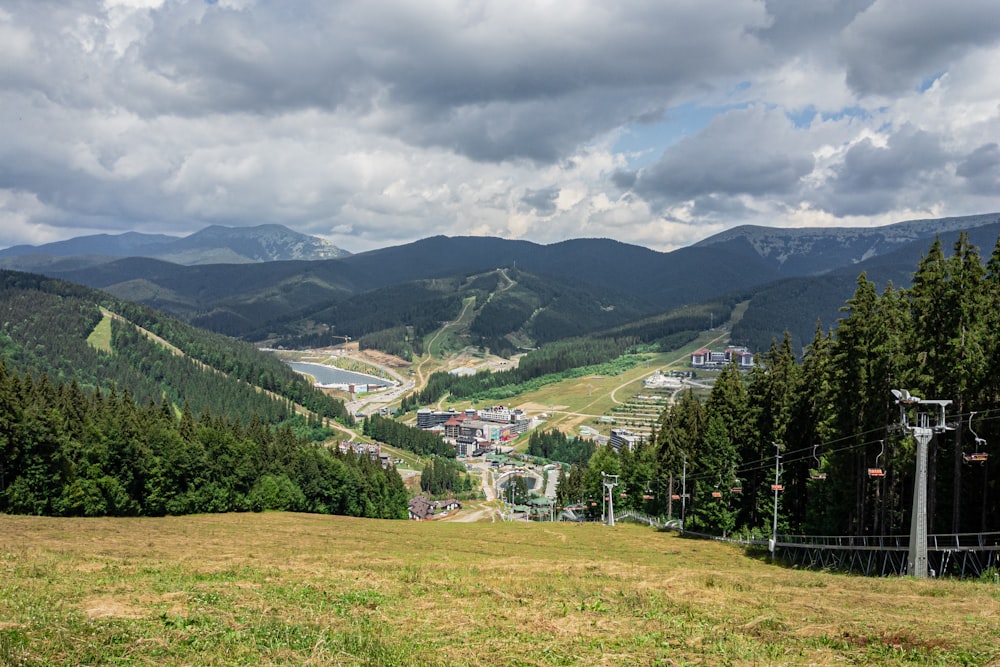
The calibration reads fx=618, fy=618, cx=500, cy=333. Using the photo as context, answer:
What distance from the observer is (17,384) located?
189 ft

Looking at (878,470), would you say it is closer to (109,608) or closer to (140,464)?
(109,608)

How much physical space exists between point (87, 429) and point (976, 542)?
221 feet

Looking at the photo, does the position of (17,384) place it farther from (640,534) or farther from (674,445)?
(674,445)

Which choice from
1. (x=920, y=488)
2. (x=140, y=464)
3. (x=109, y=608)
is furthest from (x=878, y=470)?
(x=140, y=464)

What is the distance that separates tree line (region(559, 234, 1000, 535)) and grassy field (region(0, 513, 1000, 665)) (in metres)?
9.64

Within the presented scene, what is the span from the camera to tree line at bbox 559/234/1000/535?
30078 mm

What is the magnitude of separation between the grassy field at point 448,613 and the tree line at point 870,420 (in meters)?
9.64

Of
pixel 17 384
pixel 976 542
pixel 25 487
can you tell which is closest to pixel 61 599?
pixel 976 542

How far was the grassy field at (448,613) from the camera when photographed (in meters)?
13.1

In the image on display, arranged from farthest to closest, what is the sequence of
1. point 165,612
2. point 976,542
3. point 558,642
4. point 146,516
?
point 146,516, point 976,542, point 165,612, point 558,642

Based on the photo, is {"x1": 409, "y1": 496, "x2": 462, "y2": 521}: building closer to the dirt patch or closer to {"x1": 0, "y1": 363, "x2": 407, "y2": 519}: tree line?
{"x1": 0, "y1": 363, "x2": 407, "y2": 519}: tree line

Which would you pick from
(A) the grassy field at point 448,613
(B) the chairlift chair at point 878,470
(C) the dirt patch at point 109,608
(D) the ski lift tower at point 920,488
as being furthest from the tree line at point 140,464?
(D) the ski lift tower at point 920,488

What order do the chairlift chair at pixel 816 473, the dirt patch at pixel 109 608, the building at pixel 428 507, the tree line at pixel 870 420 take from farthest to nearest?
the building at pixel 428 507, the chairlift chair at pixel 816 473, the tree line at pixel 870 420, the dirt patch at pixel 109 608

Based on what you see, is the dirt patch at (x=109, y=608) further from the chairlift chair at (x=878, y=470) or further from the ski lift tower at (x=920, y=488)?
the chairlift chair at (x=878, y=470)
